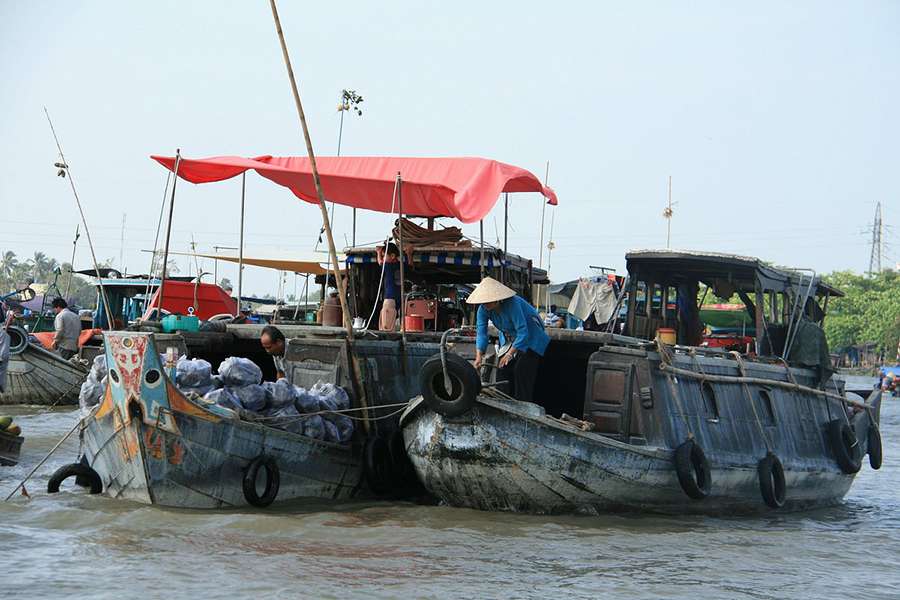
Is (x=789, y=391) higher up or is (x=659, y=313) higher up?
(x=659, y=313)

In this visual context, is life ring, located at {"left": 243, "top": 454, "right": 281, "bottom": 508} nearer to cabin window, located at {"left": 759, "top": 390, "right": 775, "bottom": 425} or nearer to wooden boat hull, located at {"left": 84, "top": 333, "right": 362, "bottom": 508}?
wooden boat hull, located at {"left": 84, "top": 333, "right": 362, "bottom": 508}

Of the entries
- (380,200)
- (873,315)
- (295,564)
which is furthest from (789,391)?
(873,315)

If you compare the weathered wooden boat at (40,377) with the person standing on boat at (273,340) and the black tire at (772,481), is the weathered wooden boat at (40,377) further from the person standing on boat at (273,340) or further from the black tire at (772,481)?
the black tire at (772,481)

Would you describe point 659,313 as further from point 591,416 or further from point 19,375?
point 19,375

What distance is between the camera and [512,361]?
29.1ft

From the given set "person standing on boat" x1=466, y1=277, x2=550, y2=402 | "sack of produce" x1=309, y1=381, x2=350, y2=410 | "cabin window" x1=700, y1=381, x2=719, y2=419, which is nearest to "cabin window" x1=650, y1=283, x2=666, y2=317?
"cabin window" x1=700, y1=381, x2=719, y2=419

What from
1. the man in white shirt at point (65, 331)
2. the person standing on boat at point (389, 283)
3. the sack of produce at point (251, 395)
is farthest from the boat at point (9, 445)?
the man in white shirt at point (65, 331)

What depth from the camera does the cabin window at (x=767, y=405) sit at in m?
10.7

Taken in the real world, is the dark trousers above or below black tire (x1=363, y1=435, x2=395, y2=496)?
above

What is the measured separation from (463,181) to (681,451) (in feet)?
12.9

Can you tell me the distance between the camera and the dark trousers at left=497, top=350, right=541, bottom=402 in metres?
8.84

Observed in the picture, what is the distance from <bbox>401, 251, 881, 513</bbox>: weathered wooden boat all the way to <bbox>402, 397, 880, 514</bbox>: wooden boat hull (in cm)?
1

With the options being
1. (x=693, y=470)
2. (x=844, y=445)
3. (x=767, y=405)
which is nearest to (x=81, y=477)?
(x=693, y=470)

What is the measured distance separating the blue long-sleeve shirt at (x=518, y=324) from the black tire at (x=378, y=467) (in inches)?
61.2
